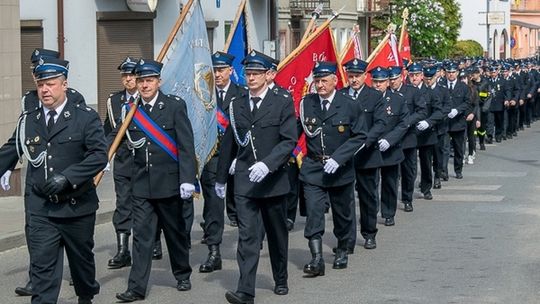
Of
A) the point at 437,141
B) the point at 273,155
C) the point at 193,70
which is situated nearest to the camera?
the point at 273,155

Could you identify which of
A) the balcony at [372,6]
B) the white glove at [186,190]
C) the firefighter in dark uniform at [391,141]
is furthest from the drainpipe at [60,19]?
the balcony at [372,6]

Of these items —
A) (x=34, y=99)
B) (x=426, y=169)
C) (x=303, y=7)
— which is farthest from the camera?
(x=303, y=7)

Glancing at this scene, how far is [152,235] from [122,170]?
1629 mm

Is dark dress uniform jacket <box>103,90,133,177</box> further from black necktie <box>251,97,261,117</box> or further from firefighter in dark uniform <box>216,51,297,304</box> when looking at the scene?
black necktie <box>251,97,261,117</box>

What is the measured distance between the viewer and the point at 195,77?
11.9 meters

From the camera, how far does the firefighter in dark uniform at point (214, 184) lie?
12.1m

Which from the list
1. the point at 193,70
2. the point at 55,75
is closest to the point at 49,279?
the point at 55,75

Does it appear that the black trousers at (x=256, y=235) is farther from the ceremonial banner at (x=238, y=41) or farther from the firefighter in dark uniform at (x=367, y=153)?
the ceremonial banner at (x=238, y=41)

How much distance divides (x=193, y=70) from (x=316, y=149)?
1345mm

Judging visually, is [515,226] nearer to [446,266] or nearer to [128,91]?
[446,266]

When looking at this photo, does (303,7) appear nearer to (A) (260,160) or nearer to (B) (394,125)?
(B) (394,125)

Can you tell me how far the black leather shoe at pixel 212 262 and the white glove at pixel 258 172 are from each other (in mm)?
2043

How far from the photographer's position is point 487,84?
28.5 metres

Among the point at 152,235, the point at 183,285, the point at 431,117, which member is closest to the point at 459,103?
the point at 431,117
